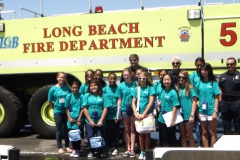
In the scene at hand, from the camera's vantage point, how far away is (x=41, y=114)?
9.22 metres

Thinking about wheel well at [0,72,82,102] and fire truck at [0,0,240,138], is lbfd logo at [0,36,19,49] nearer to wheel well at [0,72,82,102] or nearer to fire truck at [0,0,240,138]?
fire truck at [0,0,240,138]

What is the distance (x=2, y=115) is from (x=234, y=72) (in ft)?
18.0

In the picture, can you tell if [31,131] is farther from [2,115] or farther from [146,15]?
[146,15]

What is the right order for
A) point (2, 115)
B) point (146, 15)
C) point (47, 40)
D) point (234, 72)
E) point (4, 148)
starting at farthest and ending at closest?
point (2, 115) → point (47, 40) → point (146, 15) → point (234, 72) → point (4, 148)

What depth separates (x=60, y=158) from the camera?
7.39m

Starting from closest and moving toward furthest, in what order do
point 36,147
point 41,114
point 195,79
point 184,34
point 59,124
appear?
point 195,79 → point 59,124 → point 184,34 → point 36,147 → point 41,114

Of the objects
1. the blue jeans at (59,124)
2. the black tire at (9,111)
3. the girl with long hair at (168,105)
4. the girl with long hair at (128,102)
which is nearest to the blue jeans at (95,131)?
the girl with long hair at (128,102)

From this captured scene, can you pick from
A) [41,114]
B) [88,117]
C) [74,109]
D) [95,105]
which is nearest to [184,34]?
[95,105]

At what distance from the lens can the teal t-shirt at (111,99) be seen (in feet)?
24.4

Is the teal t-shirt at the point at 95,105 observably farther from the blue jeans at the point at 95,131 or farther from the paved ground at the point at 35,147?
the paved ground at the point at 35,147

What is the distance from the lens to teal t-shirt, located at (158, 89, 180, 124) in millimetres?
6727

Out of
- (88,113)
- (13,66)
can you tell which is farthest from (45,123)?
(88,113)

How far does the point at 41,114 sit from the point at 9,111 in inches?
29.9

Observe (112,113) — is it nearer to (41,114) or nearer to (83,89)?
(83,89)
